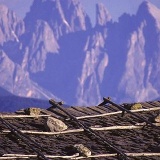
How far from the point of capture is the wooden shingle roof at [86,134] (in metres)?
8.36

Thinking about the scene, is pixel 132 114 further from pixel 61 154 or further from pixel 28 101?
→ pixel 28 101

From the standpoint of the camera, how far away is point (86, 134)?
9.72m

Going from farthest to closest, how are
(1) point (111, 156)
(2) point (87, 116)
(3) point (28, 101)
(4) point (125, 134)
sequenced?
1. (3) point (28, 101)
2. (2) point (87, 116)
3. (4) point (125, 134)
4. (1) point (111, 156)

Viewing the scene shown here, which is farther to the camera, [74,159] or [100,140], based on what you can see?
[100,140]

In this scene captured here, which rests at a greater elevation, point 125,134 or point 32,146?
point 125,134

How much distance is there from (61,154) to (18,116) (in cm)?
228

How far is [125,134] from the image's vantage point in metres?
10.0

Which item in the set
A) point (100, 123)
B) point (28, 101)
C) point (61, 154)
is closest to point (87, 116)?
point (100, 123)

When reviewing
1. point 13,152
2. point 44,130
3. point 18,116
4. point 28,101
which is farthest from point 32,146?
point 28,101

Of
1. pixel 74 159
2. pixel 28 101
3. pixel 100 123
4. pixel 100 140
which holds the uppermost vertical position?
pixel 28 101

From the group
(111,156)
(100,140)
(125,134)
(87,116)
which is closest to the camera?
(111,156)

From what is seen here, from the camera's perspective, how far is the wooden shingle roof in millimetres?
8359

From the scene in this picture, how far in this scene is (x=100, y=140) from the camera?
9336 millimetres

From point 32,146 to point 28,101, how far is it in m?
140
